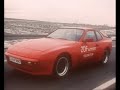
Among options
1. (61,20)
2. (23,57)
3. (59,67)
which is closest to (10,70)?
(23,57)

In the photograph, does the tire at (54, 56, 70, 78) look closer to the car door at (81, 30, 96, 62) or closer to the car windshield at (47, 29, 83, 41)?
the car door at (81, 30, 96, 62)

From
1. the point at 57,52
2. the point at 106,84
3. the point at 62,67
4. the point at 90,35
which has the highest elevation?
the point at 90,35

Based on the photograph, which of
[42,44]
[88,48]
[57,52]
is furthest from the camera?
[88,48]

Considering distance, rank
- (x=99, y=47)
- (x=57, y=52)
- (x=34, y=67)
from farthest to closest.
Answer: (x=99, y=47)
(x=57, y=52)
(x=34, y=67)

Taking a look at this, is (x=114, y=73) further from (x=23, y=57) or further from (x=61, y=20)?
(x=61, y=20)

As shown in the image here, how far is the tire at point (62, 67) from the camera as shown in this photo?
202 inches

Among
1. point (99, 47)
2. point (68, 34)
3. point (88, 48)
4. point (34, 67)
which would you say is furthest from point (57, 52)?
point (99, 47)

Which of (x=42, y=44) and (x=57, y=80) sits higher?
(x=42, y=44)

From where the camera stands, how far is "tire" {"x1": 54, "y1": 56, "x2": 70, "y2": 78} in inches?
202

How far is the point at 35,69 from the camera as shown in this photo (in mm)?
4766

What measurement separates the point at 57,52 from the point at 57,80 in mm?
670

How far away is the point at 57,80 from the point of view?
5148mm

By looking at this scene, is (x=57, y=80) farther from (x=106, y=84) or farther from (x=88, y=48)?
(x=88, y=48)

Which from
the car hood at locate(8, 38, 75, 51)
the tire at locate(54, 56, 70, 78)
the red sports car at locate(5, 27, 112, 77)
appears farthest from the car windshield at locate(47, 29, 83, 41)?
the tire at locate(54, 56, 70, 78)
